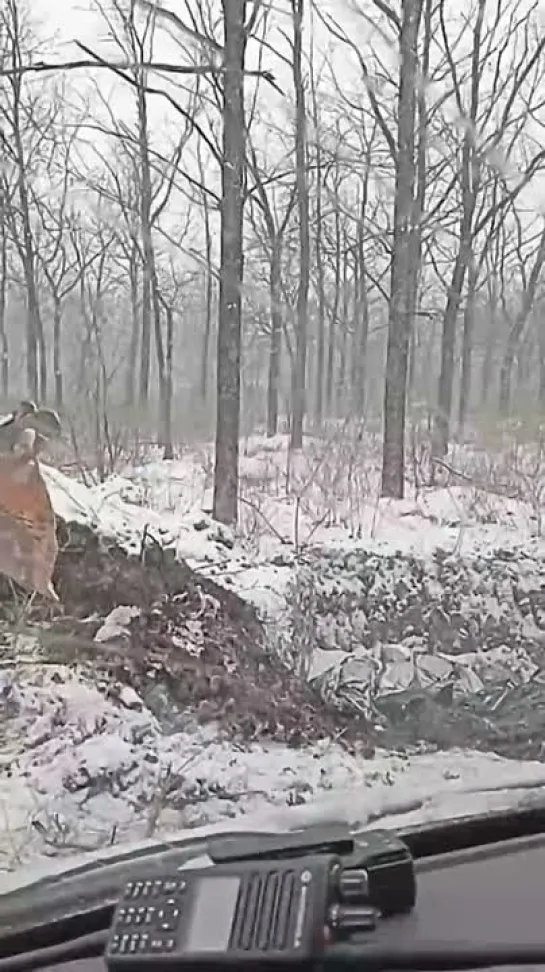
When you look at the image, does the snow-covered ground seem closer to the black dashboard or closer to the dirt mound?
the dirt mound

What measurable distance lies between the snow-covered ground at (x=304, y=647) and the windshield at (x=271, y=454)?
1 centimetres

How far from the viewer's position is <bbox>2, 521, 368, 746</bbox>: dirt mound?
9.25 feet

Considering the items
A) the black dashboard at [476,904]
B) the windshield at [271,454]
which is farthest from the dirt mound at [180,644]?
the black dashboard at [476,904]

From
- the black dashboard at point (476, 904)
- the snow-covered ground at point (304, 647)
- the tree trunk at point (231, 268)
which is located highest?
the tree trunk at point (231, 268)

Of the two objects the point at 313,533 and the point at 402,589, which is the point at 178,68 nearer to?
the point at 313,533

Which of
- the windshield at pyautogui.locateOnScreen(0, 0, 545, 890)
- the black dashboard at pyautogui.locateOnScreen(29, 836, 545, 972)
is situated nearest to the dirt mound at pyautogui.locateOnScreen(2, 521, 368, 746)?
the windshield at pyautogui.locateOnScreen(0, 0, 545, 890)

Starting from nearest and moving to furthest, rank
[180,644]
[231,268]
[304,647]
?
1. [180,644]
2. [304,647]
3. [231,268]

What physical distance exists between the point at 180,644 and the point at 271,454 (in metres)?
1.31

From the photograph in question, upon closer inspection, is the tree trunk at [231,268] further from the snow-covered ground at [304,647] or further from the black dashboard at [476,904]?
the black dashboard at [476,904]

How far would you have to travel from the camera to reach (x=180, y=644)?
117 inches

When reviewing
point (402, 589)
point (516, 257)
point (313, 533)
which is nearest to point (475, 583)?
point (402, 589)

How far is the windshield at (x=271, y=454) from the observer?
2.54 meters

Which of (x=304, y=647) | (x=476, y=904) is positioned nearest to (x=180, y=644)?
(x=304, y=647)

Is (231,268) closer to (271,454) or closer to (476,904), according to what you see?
(271,454)
